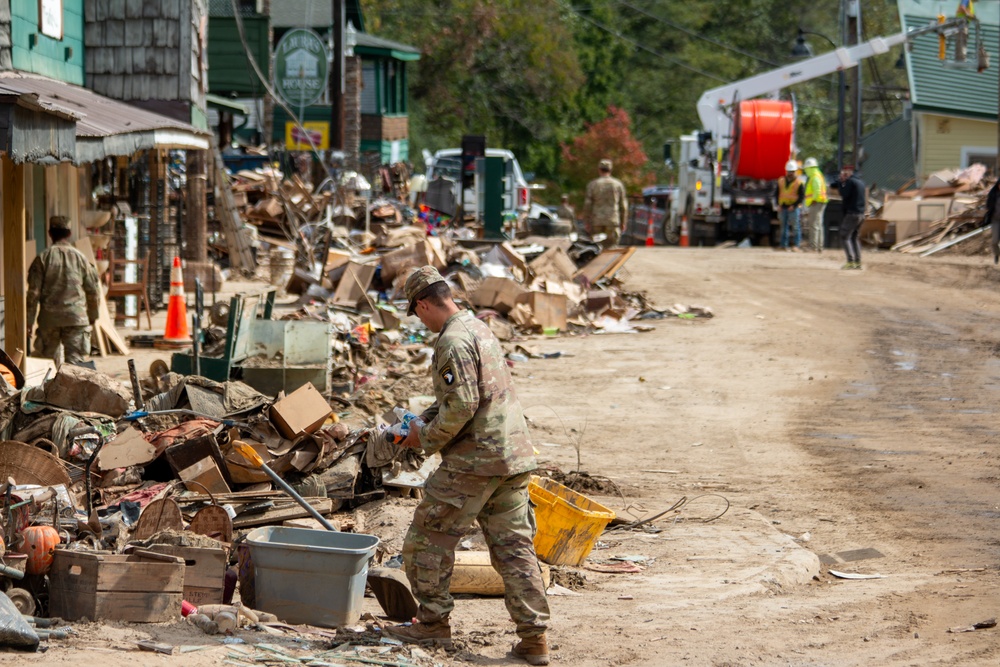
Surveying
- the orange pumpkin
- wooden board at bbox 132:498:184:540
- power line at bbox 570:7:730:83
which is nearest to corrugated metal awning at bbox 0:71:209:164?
wooden board at bbox 132:498:184:540

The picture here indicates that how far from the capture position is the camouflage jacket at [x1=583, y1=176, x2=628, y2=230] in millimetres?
21828

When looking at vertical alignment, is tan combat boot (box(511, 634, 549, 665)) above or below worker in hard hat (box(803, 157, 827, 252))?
below

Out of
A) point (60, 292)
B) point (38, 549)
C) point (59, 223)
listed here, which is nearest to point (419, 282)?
point (38, 549)

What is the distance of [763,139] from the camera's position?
91.0 feet

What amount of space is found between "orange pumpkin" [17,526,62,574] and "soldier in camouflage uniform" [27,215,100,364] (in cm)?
569

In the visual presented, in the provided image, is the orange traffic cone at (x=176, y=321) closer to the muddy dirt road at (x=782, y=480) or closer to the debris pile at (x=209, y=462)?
the debris pile at (x=209, y=462)

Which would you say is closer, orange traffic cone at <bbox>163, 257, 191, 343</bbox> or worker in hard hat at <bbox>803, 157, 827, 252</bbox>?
orange traffic cone at <bbox>163, 257, 191, 343</bbox>

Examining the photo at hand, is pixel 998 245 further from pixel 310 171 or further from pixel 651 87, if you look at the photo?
pixel 651 87

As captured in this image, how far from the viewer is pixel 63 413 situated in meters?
8.72

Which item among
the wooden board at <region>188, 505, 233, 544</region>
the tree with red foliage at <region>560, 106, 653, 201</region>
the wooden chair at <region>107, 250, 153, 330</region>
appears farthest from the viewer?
the tree with red foliage at <region>560, 106, 653, 201</region>

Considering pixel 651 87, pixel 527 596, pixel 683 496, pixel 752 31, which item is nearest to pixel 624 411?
pixel 683 496

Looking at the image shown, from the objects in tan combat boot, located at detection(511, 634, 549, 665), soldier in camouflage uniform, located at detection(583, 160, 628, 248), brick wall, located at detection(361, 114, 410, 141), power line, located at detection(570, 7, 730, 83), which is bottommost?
tan combat boot, located at detection(511, 634, 549, 665)

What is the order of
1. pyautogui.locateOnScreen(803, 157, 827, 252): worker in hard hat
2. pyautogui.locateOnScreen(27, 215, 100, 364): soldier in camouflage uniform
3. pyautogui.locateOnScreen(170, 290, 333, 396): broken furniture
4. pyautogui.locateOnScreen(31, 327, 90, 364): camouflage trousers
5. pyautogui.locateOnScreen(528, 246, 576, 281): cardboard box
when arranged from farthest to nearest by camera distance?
pyautogui.locateOnScreen(803, 157, 827, 252): worker in hard hat
pyautogui.locateOnScreen(528, 246, 576, 281): cardboard box
pyautogui.locateOnScreen(31, 327, 90, 364): camouflage trousers
pyautogui.locateOnScreen(27, 215, 100, 364): soldier in camouflage uniform
pyautogui.locateOnScreen(170, 290, 333, 396): broken furniture

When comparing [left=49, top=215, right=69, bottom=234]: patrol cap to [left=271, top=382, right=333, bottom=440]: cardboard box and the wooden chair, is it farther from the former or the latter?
the wooden chair
